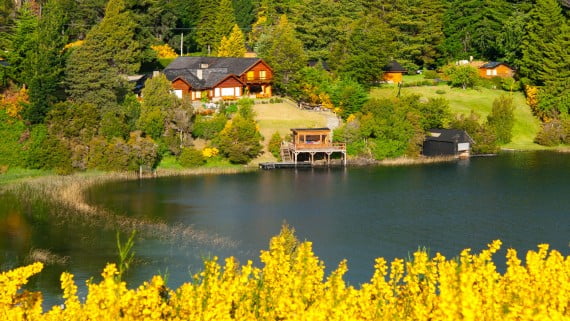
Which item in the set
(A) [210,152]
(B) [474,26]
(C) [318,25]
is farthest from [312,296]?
(B) [474,26]

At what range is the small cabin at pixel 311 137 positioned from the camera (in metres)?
61.4

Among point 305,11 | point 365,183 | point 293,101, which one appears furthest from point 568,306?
point 305,11

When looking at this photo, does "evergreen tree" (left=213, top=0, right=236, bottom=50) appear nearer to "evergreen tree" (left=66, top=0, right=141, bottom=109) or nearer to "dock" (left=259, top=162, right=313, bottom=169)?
"evergreen tree" (left=66, top=0, right=141, bottom=109)

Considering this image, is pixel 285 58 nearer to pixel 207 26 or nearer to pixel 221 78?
pixel 221 78

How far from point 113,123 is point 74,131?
8.82 ft

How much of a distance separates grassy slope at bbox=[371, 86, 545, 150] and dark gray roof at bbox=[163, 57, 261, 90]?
12065 millimetres

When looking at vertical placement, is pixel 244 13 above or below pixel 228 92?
above

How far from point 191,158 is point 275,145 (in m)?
6.55

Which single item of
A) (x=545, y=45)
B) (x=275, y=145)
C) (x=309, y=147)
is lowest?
(x=309, y=147)

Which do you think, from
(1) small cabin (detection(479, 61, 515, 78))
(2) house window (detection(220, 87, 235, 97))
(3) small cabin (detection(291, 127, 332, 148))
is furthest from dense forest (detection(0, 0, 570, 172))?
(2) house window (detection(220, 87, 235, 97))

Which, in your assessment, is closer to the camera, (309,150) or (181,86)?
(309,150)

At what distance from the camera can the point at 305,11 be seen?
8388 cm

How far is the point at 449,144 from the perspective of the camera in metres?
64.5

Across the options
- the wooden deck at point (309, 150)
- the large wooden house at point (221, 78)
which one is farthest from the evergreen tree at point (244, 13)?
the wooden deck at point (309, 150)
